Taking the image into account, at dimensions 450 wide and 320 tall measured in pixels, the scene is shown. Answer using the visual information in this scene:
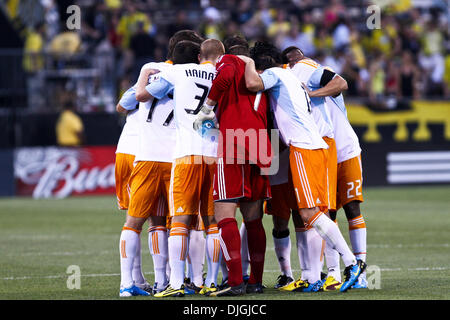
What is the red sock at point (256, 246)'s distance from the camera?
8375mm

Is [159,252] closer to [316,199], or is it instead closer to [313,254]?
[313,254]

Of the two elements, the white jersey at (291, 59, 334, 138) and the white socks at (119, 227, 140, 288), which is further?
the white jersey at (291, 59, 334, 138)

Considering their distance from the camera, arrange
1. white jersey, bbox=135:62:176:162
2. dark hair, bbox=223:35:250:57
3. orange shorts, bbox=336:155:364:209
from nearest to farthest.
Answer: white jersey, bbox=135:62:176:162, dark hair, bbox=223:35:250:57, orange shorts, bbox=336:155:364:209

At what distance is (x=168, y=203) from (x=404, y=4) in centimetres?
2215

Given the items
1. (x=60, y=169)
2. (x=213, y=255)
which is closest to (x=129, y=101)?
(x=213, y=255)

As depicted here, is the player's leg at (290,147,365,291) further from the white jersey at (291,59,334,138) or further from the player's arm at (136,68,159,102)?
the player's arm at (136,68,159,102)

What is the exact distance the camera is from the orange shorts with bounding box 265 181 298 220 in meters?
8.82

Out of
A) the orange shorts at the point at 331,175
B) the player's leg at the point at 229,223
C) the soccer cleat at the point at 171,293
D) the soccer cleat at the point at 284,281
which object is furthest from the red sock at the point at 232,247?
the orange shorts at the point at 331,175

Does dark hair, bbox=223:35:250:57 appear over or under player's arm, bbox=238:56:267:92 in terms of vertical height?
over

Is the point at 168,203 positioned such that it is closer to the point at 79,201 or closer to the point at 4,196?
the point at 79,201

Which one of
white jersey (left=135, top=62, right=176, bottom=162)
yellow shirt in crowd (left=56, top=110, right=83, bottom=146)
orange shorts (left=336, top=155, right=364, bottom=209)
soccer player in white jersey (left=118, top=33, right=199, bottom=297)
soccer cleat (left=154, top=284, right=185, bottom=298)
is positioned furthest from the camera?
yellow shirt in crowd (left=56, top=110, right=83, bottom=146)

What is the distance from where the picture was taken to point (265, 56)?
28.2ft

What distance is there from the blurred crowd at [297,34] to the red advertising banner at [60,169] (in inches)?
93.1

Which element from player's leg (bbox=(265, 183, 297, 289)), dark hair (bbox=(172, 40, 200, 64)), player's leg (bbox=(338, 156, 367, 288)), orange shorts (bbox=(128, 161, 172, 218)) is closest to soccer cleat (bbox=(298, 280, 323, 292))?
player's leg (bbox=(265, 183, 297, 289))
